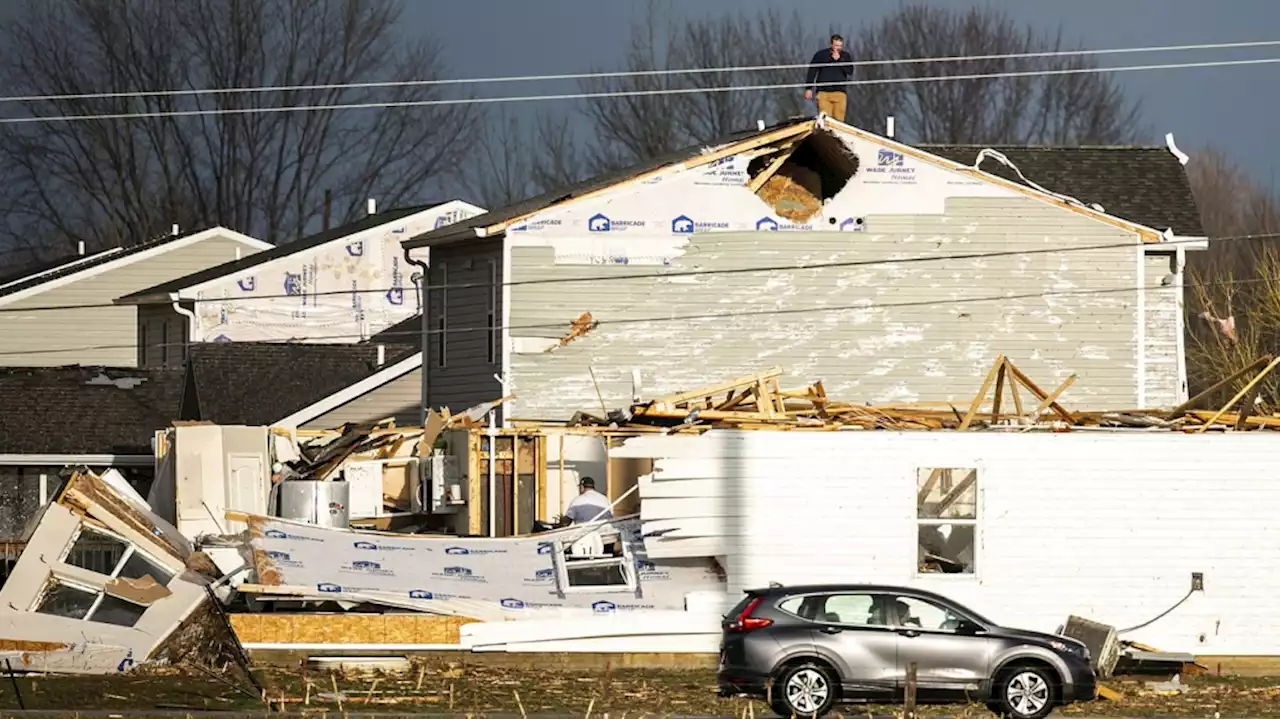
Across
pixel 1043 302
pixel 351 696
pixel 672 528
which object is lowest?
pixel 351 696

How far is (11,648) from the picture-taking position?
2402 centimetres

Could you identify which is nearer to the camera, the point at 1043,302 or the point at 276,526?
the point at 276,526

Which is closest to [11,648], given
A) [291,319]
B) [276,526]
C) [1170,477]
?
[276,526]

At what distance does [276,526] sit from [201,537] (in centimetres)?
236

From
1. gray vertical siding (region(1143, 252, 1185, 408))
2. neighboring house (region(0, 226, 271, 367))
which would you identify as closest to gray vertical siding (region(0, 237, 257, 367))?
neighboring house (region(0, 226, 271, 367))

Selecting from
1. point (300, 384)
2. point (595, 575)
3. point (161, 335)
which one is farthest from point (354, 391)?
point (595, 575)

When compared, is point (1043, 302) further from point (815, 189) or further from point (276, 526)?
point (276, 526)

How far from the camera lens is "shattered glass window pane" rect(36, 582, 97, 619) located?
958 inches

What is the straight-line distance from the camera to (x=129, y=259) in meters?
59.2

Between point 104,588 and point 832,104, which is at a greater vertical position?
point 832,104

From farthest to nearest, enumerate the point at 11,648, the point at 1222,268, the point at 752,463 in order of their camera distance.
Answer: the point at 1222,268, the point at 752,463, the point at 11,648

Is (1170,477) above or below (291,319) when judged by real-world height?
below

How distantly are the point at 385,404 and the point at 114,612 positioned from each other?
19.9 meters

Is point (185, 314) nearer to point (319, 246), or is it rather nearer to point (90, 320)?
point (319, 246)
